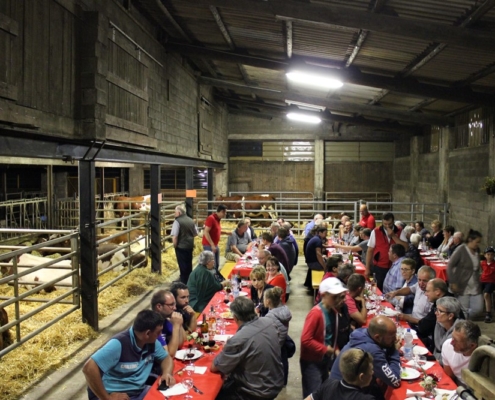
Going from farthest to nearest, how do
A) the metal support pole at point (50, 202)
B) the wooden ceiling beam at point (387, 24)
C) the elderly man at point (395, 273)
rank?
the metal support pole at point (50, 202) < the elderly man at point (395, 273) < the wooden ceiling beam at point (387, 24)

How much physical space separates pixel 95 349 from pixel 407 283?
4.38 metres

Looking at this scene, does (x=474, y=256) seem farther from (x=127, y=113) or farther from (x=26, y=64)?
(x=26, y=64)

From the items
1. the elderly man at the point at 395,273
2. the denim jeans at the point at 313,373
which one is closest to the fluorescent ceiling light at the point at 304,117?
the elderly man at the point at 395,273

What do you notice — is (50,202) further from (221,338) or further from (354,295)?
(354,295)

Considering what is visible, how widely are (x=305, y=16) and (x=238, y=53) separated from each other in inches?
183

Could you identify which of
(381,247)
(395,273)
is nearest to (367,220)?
(381,247)

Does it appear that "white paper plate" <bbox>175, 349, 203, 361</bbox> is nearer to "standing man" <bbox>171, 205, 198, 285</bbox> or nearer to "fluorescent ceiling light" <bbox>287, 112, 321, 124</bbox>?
"standing man" <bbox>171, 205, 198, 285</bbox>

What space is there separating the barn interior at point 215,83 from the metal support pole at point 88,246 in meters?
0.02

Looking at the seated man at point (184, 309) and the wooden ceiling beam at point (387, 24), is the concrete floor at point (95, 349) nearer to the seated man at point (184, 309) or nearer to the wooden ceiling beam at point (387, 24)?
the seated man at point (184, 309)

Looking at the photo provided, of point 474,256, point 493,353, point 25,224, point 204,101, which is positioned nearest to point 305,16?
point 474,256

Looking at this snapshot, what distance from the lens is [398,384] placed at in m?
3.86

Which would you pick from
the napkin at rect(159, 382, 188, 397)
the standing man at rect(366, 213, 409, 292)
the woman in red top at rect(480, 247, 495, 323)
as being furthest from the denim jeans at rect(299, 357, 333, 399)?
the woman in red top at rect(480, 247, 495, 323)

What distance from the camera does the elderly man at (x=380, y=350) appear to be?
12.5 ft

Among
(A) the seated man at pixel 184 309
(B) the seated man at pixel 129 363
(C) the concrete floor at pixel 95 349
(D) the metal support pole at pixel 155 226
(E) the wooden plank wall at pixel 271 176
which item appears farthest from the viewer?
(E) the wooden plank wall at pixel 271 176
